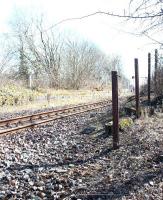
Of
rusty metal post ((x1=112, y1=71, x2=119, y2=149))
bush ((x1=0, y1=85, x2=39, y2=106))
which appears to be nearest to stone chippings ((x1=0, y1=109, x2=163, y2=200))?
rusty metal post ((x1=112, y1=71, x2=119, y2=149))

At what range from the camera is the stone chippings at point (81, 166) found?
7000 millimetres

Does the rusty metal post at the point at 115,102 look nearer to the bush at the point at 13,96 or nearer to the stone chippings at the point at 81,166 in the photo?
the stone chippings at the point at 81,166

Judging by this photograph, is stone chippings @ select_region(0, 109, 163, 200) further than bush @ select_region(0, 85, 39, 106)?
No

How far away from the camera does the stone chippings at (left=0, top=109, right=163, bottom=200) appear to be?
7000mm

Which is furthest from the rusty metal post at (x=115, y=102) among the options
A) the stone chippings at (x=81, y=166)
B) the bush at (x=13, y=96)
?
the bush at (x=13, y=96)

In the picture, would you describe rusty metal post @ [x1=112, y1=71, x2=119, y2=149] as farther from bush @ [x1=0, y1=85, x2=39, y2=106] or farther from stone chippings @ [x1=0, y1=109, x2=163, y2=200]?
bush @ [x1=0, y1=85, x2=39, y2=106]

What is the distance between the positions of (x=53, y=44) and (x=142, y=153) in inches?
1999

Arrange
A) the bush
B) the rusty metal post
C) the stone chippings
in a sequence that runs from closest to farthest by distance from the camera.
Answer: the stone chippings, the rusty metal post, the bush

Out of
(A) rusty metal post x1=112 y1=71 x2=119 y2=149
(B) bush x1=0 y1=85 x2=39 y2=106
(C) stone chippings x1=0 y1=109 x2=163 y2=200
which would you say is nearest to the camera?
(C) stone chippings x1=0 y1=109 x2=163 y2=200

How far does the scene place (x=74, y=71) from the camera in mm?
61094

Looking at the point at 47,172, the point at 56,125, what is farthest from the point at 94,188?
the point at 56,125

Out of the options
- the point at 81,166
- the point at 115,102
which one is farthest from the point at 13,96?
the point at 81,166

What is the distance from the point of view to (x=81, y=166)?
9039 millimetres

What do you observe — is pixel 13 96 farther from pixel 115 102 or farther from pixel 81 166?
pixel 81 166
